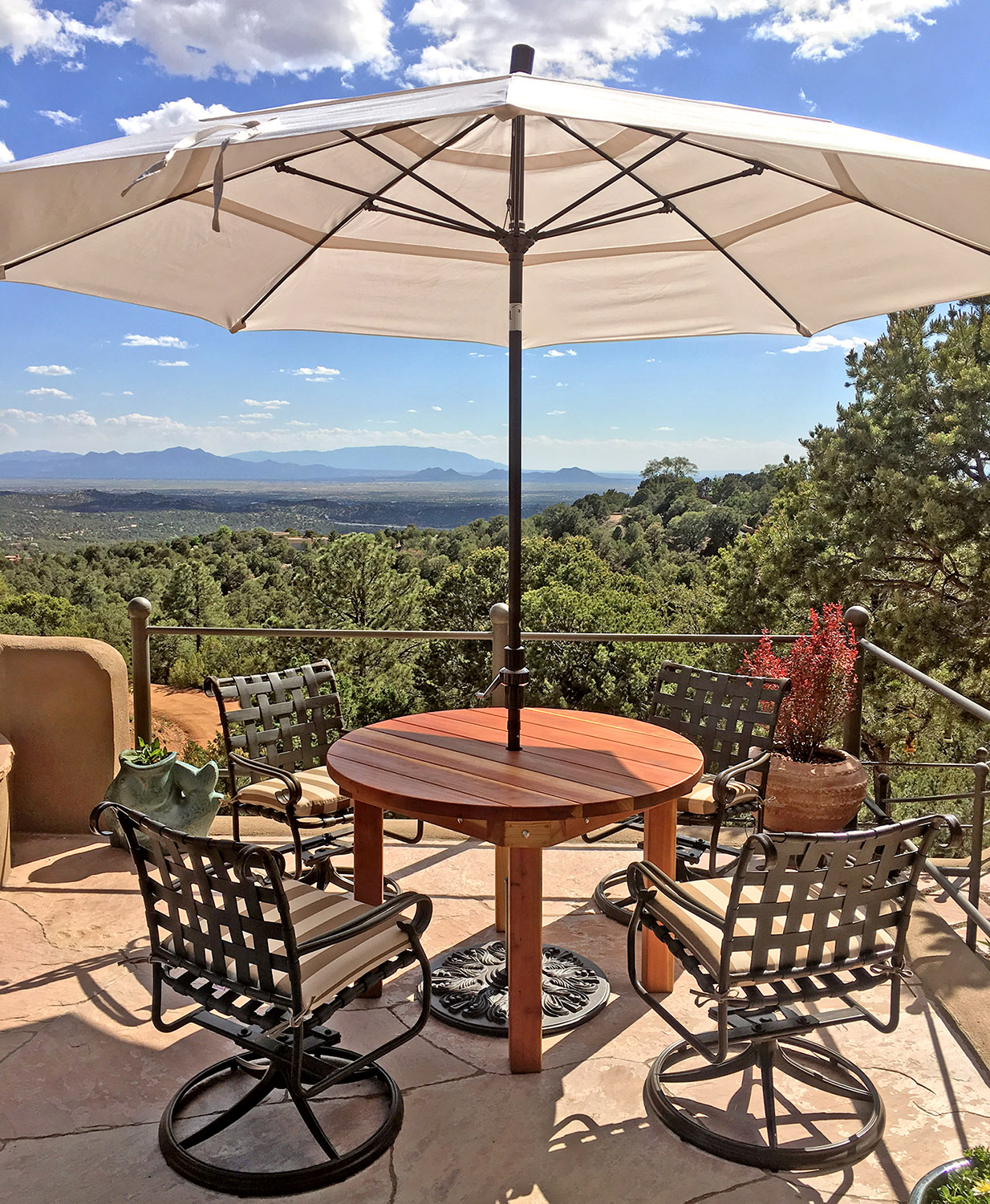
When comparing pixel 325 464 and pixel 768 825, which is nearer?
pixel 768 825

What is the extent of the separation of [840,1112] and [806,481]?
16.2 meters

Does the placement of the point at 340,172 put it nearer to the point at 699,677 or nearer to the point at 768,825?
the point at 699,677

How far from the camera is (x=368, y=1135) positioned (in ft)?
6.66

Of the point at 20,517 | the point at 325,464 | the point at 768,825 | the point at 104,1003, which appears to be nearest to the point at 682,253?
the point at 768,825

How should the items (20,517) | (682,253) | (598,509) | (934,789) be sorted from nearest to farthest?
(682,253) → (934,789) → (20,517) → (598,509)

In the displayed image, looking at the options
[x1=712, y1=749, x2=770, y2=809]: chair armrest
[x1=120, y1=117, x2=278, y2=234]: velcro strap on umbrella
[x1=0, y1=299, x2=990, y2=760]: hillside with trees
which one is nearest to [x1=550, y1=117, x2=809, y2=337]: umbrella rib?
[x1=120, y1=117, x2=278, y2=234]: velcro strap on umbrella

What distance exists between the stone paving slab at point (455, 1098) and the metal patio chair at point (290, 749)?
1.77 ft

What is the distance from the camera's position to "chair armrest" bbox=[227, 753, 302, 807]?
9.33 feet

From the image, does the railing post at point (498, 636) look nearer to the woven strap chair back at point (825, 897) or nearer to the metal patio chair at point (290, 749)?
the metal patio chair at point (290, 749)

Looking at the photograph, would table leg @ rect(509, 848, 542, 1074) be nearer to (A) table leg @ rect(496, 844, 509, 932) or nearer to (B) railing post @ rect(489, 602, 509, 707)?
(A) table leg @ rect(496, 844, 509, 932)

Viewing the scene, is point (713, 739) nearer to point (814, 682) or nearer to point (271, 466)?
point (814, 682)

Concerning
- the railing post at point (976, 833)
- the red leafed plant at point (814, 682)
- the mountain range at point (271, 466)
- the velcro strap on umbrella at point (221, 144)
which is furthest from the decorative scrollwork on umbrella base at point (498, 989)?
the mountain range at point (271, 466)

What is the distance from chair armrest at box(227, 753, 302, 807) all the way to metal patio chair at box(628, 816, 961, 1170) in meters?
1.17

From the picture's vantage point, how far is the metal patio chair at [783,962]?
1741 millimetres
